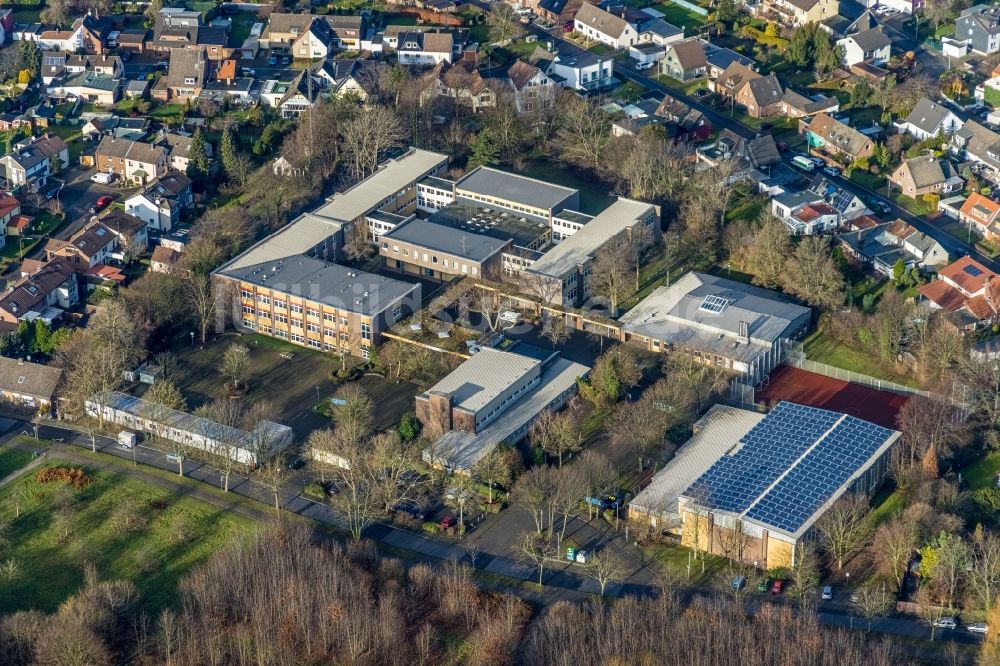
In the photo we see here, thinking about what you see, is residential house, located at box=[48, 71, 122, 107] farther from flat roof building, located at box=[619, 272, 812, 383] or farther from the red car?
flat roof building, located at box=[619, 272, 812, 383]

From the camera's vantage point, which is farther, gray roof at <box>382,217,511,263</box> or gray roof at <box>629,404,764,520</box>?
gray roof at <box>382,217,511,263</box>

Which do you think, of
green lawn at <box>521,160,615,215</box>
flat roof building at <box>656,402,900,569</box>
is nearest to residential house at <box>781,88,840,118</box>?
green lawn at <box>521,160,615,215</box>

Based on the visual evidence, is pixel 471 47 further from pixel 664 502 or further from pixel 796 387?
pixel 664 502

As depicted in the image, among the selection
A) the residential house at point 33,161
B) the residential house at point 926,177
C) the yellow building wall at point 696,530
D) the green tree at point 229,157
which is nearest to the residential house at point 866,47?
the residential house at point 926,177

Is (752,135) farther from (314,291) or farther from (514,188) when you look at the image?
(314,291)

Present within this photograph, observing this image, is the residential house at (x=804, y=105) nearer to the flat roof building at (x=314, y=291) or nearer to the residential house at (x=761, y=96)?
the residential house at (x=761, y=96)

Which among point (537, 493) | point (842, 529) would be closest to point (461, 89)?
point (537, 493)
